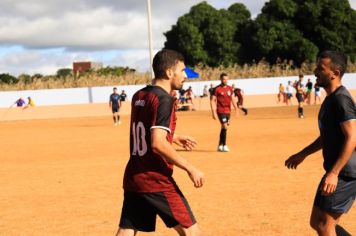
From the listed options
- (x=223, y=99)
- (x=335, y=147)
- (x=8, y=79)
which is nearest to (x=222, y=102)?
(x=223, y=99)

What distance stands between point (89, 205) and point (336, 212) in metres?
4.89

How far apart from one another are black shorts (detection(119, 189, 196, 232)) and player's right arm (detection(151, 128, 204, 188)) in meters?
0.30

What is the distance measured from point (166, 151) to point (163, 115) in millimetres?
284

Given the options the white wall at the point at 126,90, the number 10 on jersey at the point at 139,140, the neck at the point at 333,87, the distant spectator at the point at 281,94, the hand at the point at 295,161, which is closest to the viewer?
the number 10 on jersey at the point at 139,140

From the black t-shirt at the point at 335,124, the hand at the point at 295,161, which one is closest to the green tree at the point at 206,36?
the hand at the point at 295,161

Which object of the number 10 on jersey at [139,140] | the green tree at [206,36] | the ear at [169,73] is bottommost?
the number 10 on jersey at [139,140]

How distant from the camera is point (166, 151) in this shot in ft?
15.0

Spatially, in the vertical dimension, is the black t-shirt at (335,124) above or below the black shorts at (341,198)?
above

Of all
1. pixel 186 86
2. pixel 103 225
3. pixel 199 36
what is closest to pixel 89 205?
pixel 103 225

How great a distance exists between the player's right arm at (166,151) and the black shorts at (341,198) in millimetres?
1047

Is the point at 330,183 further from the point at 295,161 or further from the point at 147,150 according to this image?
the point at 147,150

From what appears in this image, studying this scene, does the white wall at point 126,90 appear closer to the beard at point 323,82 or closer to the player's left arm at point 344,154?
the beard at point 323,82

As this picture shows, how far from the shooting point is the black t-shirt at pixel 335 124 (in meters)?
4.72

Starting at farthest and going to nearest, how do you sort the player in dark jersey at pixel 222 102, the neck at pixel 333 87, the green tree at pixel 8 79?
the green tree at pixel 8 79
the player in dark jersey at pixel 222 102
the neck at pixel 333 87
